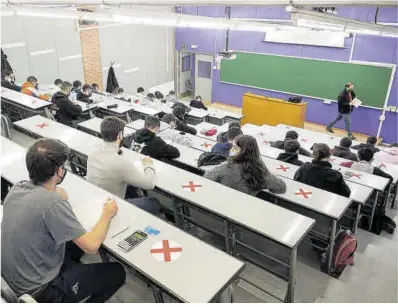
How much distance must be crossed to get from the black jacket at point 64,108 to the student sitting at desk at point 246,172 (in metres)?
3.59

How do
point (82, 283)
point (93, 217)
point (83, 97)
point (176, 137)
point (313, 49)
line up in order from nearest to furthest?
point (82, 283) < point (93, 217) < point (176, 137) < point (83, 97) < point (313, 49)

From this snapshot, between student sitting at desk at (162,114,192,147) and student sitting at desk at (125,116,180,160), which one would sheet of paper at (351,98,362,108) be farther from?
student sitting at desk at (125,116,180,160)

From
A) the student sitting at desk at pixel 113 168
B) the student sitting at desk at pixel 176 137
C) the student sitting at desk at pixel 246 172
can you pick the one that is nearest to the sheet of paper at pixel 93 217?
the student sitting at desk at pixel 113 168

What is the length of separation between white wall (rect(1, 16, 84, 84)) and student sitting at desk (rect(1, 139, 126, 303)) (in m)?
7.21

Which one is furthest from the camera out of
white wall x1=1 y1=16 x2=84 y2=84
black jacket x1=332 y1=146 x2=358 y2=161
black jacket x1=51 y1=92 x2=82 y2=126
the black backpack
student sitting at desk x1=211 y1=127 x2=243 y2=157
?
white wall x1=1 y1=16 x2=84 y2=84

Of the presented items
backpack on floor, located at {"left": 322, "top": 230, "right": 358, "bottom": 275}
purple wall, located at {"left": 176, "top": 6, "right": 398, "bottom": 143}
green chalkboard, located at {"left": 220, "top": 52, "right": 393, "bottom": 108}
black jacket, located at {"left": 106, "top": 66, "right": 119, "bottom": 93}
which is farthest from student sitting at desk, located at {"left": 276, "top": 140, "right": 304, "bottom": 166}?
black jacket, located at {"left": 106, "top": 66, "right": 119, "bottom": 93}

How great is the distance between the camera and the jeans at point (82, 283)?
178cm

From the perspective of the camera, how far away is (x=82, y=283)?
1.88 m

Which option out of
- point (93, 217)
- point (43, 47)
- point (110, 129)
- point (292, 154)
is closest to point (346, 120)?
point (292, 154)

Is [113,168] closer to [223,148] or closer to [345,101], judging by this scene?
[223,148]

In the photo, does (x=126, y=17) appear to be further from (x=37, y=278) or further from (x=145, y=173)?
(x=37, y=278)

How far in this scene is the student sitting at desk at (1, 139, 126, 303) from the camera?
5.35ft

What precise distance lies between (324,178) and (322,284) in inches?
39.0

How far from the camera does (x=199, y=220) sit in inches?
124
